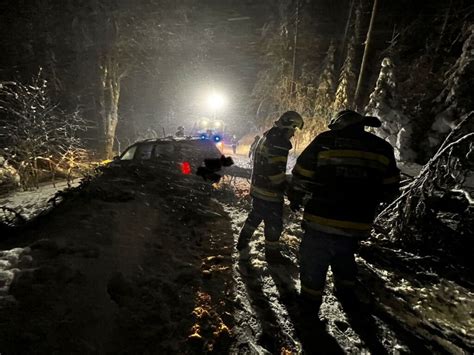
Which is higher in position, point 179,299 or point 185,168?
point 185,168

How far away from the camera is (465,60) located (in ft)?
24.0

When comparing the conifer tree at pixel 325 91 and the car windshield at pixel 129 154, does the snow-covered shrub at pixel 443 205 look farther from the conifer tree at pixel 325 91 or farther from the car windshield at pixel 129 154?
the conifer tree at pixel 325 91

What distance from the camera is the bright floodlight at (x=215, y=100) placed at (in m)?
31.0

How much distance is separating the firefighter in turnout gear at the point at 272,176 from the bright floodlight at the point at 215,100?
93.0 ft

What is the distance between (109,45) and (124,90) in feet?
24.9

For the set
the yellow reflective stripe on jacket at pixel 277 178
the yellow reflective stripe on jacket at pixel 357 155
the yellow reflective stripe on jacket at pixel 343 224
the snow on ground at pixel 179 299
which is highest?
the yellow reflective stripe on jacket at pixel 357 155

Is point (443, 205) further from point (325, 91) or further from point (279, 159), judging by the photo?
point (325, 91)

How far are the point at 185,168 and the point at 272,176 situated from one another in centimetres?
407

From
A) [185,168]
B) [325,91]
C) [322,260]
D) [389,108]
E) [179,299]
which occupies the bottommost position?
[179,299]

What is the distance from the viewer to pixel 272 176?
12.5 ft

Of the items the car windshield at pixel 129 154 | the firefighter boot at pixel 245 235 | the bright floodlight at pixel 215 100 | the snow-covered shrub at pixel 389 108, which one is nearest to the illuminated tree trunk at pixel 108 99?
the car windshield at pixel 129 154

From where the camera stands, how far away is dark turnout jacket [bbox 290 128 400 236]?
2.48 metres

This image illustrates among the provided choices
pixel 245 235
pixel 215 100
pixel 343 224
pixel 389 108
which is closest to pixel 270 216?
pixel 245 235

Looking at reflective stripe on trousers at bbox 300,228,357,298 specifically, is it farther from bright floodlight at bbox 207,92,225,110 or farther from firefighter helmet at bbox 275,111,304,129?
bright floodlight at bbox 207,92,225,110
